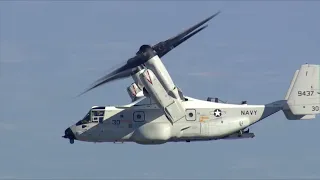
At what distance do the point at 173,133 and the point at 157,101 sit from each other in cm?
388

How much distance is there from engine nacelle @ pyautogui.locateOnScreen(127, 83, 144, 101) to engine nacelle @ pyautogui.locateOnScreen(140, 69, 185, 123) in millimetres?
4829

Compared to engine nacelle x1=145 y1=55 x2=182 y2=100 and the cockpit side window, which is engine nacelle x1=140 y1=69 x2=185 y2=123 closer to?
engine nacelle x1=145 y1=55 x2=182 y2=100

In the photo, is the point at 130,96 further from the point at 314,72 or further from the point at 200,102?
the point at 314,72

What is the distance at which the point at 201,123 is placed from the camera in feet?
407

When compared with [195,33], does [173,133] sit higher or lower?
lower

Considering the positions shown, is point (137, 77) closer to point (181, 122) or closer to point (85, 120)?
point (181, 122)

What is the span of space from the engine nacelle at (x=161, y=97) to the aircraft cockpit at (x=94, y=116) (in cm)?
565

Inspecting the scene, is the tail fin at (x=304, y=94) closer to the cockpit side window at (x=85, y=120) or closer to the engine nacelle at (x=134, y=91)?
the engine nacelle at (x=134, y=91)

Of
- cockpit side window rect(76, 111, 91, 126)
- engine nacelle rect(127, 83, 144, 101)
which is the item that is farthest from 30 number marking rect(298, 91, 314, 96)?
cockpit side window rect(76, 111, 91, 126)

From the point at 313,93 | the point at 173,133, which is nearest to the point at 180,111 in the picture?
the point at 173,133

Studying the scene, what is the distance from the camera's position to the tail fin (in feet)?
407

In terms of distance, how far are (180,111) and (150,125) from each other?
2.73 metres

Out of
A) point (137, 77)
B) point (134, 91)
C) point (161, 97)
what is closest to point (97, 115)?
point (134, 91)

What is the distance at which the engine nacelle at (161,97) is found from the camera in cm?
12006
